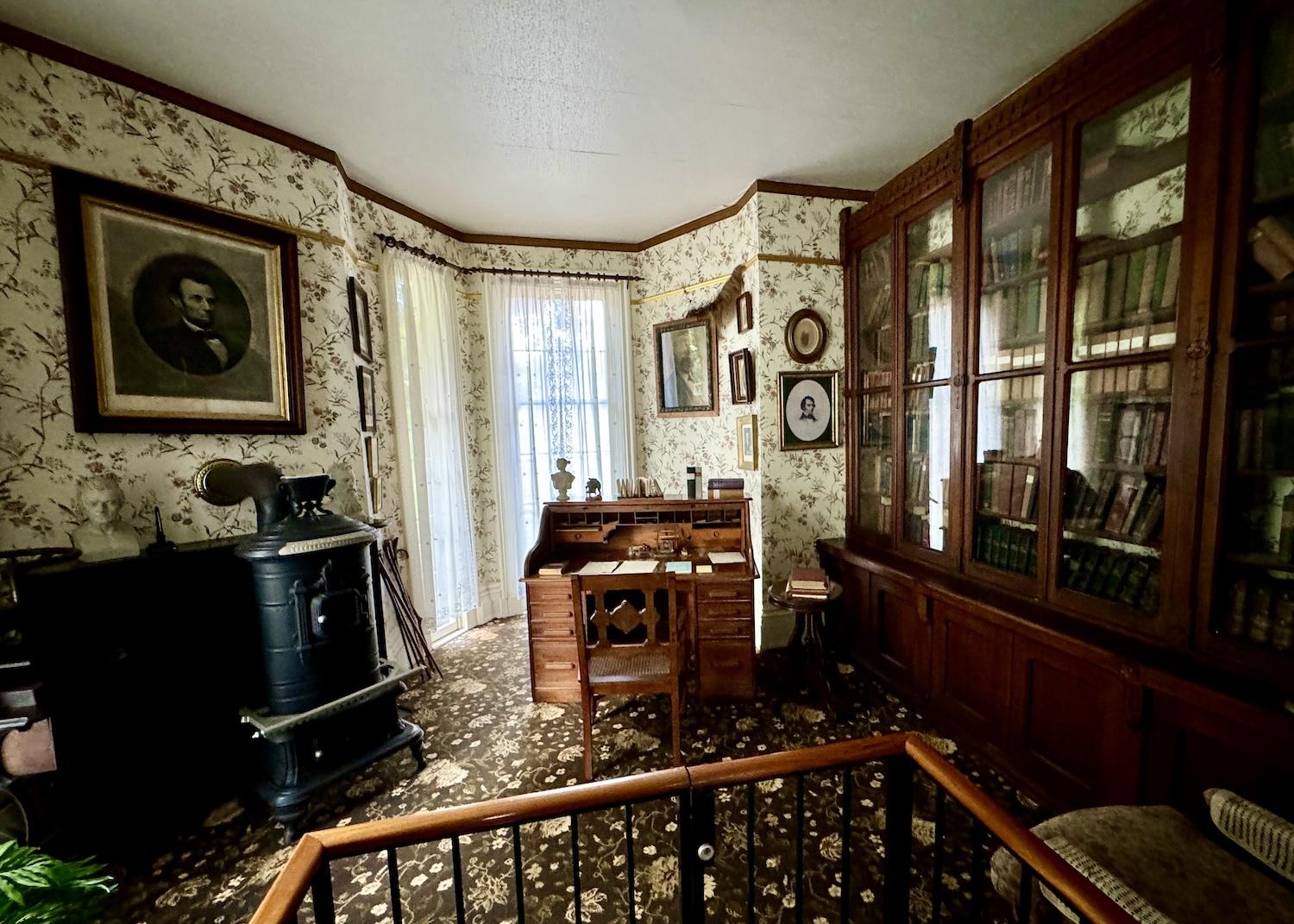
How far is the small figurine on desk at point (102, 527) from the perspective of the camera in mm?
1812

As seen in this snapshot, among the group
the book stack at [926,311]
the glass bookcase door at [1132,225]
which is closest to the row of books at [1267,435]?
the glass bookcase door at [1132,225]

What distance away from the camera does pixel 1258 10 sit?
1376 millimetres

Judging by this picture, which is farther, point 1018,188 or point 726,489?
point 726,489

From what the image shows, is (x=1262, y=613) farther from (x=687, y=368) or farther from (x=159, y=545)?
(x=159, y=545)

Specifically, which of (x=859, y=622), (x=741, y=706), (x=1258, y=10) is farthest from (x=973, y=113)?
(x=741, y=706)

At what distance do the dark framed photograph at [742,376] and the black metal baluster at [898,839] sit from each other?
2.48m

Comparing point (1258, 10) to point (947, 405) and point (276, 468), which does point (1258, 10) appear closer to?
point (947, 405)

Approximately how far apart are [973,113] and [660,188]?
1.70 metres

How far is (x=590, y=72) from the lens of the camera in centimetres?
205

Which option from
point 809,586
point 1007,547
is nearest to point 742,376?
point 809,586

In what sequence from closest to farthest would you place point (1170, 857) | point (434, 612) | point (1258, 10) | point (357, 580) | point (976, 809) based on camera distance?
point (976, 809), point (1170, 857), point (1258, 10), point (357, 580), point (434, 612)

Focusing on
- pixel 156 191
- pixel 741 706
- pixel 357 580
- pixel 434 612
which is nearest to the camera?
pixel 156 191

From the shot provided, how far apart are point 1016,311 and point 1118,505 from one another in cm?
93

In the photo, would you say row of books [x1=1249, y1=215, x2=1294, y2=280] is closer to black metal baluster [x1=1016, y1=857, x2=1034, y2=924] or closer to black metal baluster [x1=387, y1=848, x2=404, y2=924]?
black metal baluster [x1=1016, y1=857, x2=1034, y2=924]
